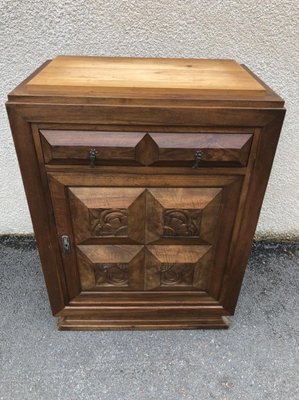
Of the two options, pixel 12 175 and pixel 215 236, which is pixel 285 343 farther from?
pixel 12 175

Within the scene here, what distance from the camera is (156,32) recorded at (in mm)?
1138

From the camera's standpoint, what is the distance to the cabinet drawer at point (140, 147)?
78 cm

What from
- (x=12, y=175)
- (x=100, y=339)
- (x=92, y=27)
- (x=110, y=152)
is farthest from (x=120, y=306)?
(x=92, y=27)

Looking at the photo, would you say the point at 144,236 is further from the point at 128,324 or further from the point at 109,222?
the point at 128,324

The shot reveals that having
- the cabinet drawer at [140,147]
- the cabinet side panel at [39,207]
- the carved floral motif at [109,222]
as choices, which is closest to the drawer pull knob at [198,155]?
the cabinet drawer at [140,147]

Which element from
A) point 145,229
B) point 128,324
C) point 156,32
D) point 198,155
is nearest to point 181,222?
point 145,229

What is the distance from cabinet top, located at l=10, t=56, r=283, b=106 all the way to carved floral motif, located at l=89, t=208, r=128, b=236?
1.02ft

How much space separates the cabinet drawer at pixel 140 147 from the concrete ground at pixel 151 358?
67 centimetres

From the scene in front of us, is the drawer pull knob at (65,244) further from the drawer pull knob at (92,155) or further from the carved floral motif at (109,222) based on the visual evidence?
the drawer pull knob at (92,155)

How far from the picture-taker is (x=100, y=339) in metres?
1.14

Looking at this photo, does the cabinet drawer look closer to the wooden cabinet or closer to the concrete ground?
the wooden cabinet

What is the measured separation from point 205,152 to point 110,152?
230 millimetres

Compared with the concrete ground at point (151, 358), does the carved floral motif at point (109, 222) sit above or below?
above

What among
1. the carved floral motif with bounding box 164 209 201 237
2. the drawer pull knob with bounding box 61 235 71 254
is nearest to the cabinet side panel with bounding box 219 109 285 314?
the carved floral motif with bounding box 164 209 201 237
